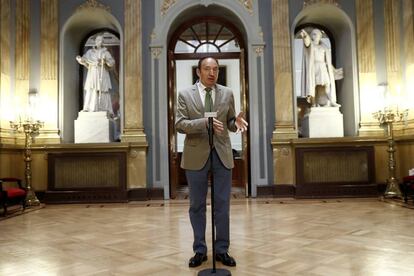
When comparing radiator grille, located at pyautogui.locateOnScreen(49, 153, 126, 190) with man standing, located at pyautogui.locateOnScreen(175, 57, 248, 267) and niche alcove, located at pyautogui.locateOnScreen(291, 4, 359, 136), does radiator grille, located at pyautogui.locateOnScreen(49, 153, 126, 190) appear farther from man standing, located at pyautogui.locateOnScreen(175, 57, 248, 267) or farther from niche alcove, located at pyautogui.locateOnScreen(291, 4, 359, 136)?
man standing, located at pyautogui.locateOnScreen(175, 57, 248, 267)

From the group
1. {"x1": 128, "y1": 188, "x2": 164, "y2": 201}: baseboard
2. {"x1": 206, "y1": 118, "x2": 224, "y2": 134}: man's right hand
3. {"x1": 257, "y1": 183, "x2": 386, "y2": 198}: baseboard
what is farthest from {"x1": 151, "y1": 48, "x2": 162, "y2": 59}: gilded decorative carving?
{"x1": 206, "y1": 118, "x2": 224, "y2": 134}: man's right hand

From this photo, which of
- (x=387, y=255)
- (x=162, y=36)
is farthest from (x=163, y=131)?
(x=387, y=255)

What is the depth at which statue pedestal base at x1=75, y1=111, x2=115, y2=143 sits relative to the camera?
6949 millimetres

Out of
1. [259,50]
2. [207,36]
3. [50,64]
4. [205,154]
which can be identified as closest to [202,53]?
[207,36]

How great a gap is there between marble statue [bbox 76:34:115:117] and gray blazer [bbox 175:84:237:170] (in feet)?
15.8

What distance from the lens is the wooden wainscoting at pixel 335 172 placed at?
6637 mm

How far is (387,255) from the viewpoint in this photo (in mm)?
2773

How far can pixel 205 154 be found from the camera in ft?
8.51

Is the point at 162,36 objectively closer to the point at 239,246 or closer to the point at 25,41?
the point at 25,41

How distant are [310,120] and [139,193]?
3257 mm

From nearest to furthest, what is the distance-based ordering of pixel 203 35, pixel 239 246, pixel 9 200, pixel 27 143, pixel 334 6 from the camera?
pixel 239 246 < pixel 9 200 < pixel 27 143 < pixel 334 6 < pixel 203 35

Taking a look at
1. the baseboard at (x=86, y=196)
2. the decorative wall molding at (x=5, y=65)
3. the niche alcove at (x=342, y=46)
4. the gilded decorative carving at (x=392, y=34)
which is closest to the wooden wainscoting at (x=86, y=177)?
the baseboard at (x=86, y=196)

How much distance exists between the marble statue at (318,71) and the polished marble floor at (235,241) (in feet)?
7.70

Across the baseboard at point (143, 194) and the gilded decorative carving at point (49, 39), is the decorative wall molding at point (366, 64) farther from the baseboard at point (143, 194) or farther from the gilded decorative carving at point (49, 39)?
the gilded decorative carving at point (49, 39)
